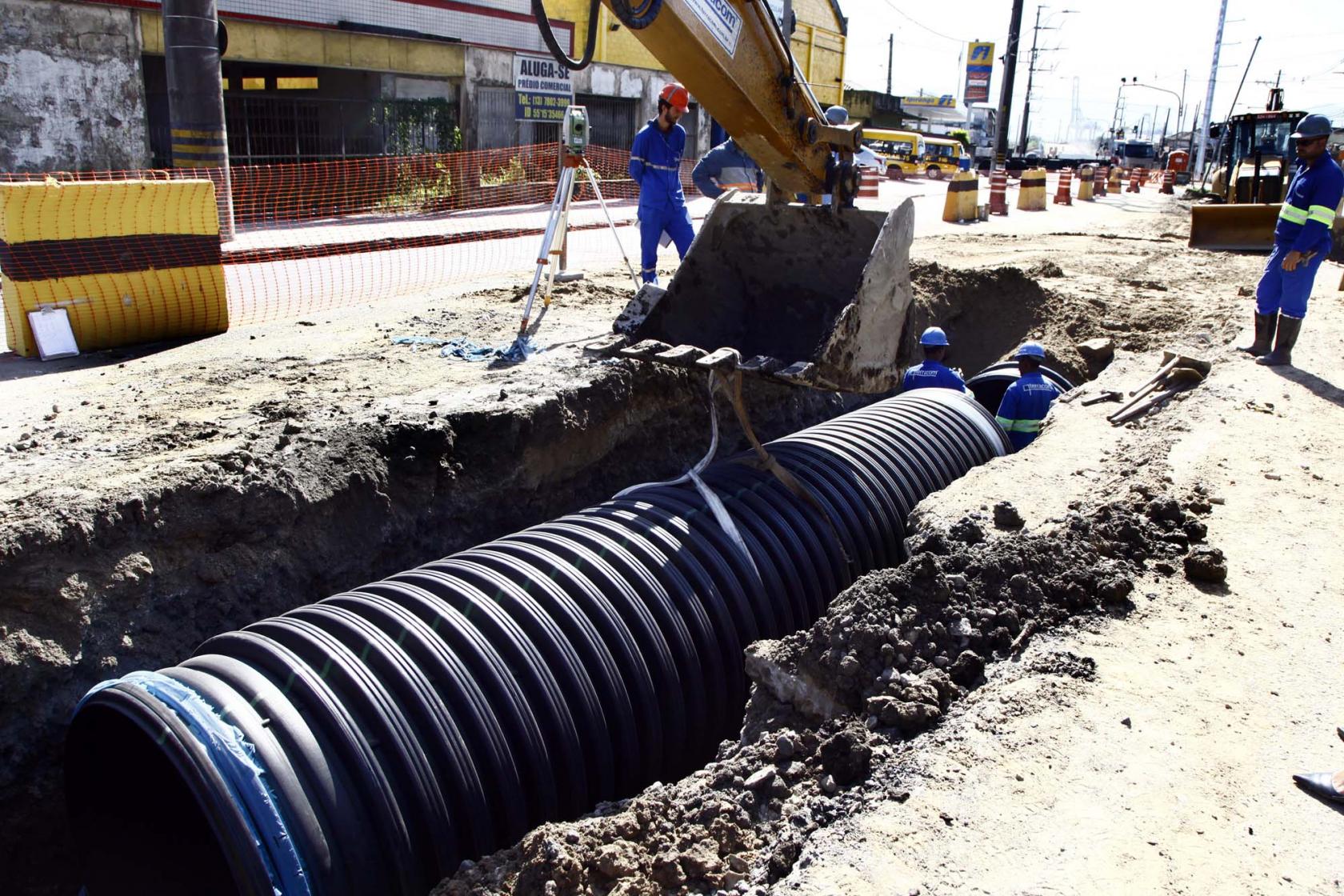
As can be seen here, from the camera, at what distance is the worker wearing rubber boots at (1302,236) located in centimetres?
655

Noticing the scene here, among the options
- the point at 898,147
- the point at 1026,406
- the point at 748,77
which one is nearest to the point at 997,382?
the point at 1026,406

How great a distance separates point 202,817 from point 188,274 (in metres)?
5.08

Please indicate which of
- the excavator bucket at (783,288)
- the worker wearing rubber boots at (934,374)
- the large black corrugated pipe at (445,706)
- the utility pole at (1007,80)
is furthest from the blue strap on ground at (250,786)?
the utility pole at (1007,80)

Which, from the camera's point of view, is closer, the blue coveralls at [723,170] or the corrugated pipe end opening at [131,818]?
the corrugated pipe end opening at [131,818]

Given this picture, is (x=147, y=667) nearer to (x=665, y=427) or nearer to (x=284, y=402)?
(x=284, y=402)

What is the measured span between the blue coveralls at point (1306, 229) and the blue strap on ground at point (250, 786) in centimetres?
654

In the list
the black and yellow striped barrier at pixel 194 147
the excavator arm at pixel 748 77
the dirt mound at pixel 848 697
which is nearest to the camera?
the dirt mound at pixel 848 697

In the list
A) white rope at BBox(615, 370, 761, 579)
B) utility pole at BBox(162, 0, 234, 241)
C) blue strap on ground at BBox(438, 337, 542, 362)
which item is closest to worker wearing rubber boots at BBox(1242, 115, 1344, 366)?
white rope at BBox(615, 370, 761, 579)

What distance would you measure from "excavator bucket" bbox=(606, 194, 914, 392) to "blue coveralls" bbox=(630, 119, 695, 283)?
2.12 meters

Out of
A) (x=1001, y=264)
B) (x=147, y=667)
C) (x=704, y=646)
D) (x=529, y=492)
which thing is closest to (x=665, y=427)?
(x=529, y=492)

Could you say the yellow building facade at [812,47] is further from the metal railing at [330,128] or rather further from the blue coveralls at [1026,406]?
the blue coveralls at [1026,406]

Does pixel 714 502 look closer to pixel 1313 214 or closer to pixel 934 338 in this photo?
pixel 934 338

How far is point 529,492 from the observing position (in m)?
5.55

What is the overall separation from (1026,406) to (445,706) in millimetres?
4615
